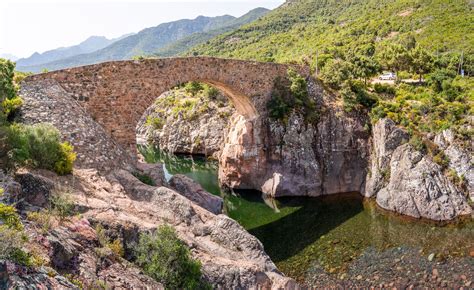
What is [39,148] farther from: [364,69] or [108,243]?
[364,69]

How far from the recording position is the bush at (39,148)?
10.8 meters

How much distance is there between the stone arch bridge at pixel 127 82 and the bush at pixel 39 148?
169 inches

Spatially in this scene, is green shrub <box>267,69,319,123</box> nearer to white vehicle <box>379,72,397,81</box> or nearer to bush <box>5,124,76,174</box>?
white vehicle <box>379,72,397,81</box>

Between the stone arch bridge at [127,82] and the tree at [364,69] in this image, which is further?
the tree at [364,69]

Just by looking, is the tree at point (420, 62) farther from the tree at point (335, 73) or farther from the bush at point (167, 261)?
the bush at point (167, 261)

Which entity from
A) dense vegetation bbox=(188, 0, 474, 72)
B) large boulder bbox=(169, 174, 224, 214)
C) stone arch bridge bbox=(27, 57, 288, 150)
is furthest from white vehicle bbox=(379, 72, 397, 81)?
large boulder bbox=(169, 174, 224, 214)

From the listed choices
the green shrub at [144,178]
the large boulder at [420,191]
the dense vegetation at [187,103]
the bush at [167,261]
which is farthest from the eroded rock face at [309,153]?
the bush at [167,261]

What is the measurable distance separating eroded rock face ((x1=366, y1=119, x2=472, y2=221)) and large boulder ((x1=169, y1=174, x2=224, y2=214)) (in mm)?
10709

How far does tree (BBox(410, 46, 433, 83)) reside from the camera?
32.7 metres

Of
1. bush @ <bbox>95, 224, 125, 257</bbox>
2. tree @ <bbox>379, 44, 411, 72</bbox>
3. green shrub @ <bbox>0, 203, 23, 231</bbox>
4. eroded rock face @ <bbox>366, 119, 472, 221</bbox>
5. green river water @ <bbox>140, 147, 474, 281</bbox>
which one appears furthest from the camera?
tree @ <bbox>379, 44, 411, 72</bbox>

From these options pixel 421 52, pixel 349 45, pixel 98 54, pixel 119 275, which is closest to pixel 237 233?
pixel 119 275

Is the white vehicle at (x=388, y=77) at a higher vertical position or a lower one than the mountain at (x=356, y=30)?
lower

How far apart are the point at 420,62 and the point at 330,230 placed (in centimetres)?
2164

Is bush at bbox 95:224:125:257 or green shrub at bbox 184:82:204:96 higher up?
green shrub at bbox 184:82:204:96
